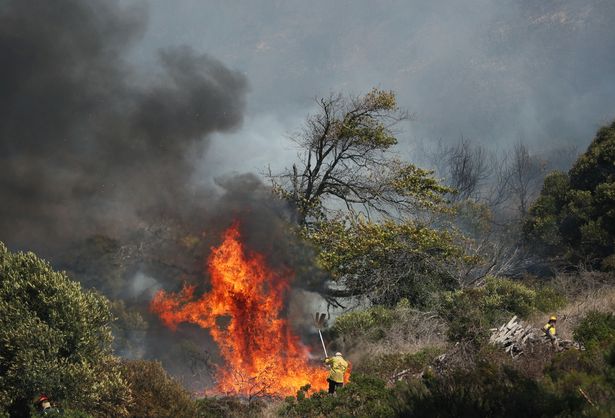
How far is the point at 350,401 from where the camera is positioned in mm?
11938

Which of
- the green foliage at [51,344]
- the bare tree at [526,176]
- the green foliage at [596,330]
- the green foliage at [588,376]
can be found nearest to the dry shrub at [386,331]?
the green foliage at [596,330]

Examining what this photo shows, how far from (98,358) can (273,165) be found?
54.3m

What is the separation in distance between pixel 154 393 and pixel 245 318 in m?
5.61

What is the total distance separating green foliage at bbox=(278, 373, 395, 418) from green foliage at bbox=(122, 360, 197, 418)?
2879mm

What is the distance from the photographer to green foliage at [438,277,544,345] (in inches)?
678

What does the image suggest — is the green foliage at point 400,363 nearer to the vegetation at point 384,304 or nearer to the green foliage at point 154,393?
the vegetation at point 384,304

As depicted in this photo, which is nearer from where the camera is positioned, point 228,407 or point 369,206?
point 228,407

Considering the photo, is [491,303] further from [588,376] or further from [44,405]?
[44,405]

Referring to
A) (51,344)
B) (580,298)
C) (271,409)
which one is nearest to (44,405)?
(51,344)

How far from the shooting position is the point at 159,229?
836 inches

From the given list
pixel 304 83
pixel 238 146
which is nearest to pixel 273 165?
pixel 238 146

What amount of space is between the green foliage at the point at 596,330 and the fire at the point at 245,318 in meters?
8.32

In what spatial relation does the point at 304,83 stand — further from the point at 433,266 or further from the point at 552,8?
the point at 433,266

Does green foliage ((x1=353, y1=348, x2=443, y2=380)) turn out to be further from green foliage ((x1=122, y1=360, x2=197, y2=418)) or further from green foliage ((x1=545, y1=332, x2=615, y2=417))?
green foliage ((x1=122, y1=360, x2=197, y2=418))
